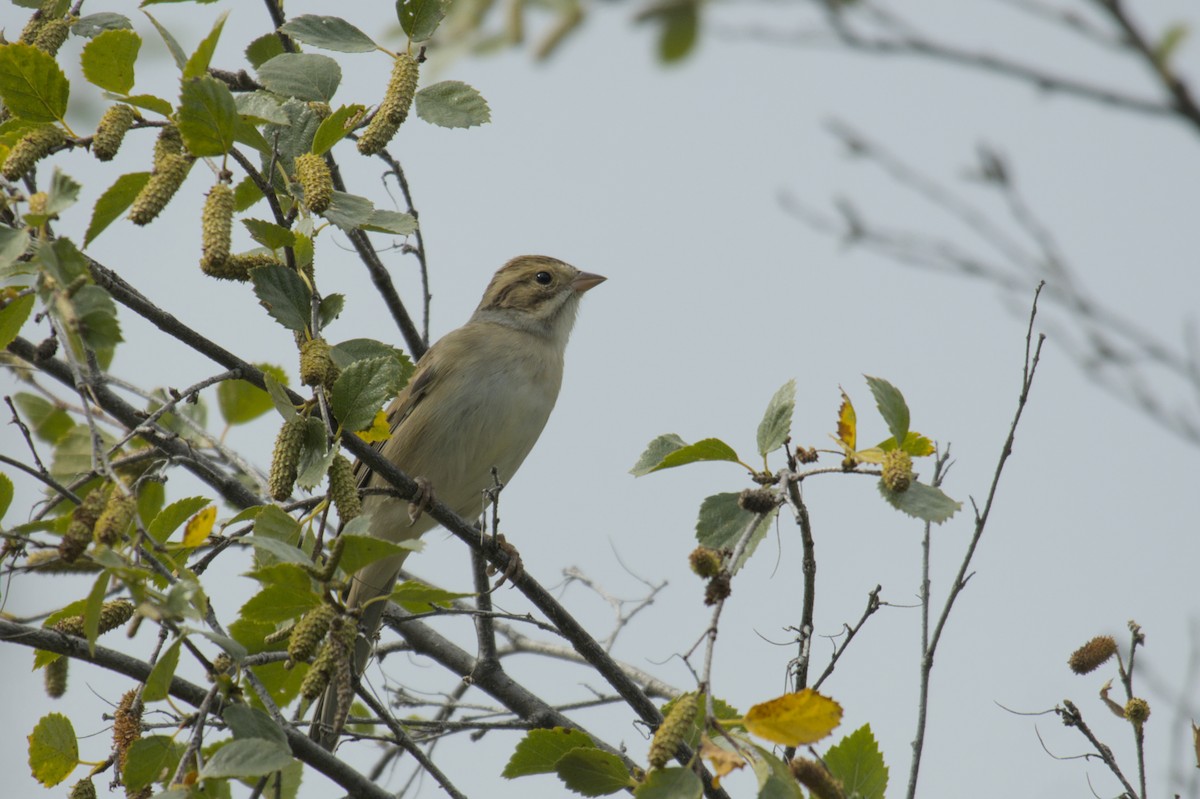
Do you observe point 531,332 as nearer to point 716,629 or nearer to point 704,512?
point 704,512

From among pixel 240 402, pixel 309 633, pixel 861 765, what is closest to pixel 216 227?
pixel 309 633

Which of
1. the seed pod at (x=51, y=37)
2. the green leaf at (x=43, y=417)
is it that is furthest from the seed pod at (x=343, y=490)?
the green leaf at (x=43, y=417)

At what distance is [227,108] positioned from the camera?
277cm

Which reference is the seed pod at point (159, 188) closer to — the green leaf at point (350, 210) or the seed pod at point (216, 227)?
the seed pod at point (216, 227)

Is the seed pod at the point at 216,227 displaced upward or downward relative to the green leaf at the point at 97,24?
downward

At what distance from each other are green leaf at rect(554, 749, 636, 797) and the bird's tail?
56cm

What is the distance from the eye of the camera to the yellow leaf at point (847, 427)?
3307mm

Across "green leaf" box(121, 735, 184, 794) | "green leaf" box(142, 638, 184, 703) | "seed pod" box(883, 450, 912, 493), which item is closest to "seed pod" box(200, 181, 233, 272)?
"green leaf" box(142, 638, 184, 703)

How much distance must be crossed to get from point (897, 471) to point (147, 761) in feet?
6.24

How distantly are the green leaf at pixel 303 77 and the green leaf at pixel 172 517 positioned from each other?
1.08m

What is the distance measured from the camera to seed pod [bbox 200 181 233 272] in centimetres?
281

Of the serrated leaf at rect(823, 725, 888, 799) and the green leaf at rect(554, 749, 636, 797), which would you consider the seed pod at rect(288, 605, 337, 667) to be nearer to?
the green leaf at rect(554, 749, 636, 797)

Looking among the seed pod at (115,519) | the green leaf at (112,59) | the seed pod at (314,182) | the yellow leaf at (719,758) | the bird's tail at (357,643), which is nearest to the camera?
the seed pod at (115,519)

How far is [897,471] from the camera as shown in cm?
314
